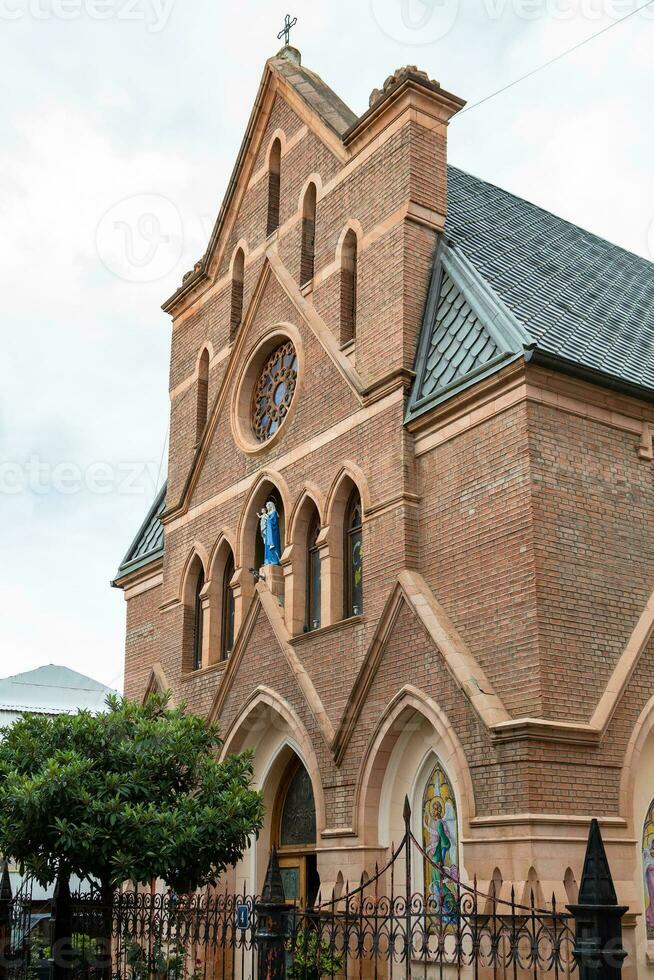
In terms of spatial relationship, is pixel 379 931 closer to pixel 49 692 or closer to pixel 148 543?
pixel 148 543

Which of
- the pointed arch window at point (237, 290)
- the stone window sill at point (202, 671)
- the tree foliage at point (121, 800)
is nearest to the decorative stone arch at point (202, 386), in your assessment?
the pointed arch window at point (237, 290)

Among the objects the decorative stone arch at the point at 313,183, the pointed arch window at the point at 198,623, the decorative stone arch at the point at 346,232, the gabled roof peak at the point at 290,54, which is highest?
the gabled roof peak at the point at 290,54

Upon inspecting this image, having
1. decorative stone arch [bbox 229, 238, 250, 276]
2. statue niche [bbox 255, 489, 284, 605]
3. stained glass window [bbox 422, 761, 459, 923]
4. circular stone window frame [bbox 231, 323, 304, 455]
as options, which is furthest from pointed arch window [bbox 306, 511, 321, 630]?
decorative stone arch [bbox 229, 238, 250, 276]

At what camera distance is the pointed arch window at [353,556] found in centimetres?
1709

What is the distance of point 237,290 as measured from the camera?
22594 mm

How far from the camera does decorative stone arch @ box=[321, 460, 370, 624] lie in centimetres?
1714

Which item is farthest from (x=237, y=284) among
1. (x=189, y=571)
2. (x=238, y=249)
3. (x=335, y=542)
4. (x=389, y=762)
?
(x=389, y=762)

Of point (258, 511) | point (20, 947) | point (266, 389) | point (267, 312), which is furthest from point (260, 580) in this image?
point (20, 947)

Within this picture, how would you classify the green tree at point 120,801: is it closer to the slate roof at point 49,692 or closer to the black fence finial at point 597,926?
the black fence finial at point 597,926

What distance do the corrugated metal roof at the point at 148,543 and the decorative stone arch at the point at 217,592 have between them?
2780mm

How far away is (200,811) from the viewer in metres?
13.5

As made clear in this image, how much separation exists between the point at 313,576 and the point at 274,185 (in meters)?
8.10

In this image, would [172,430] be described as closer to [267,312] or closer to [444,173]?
[267,312]

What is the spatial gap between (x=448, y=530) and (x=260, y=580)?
4.77m
